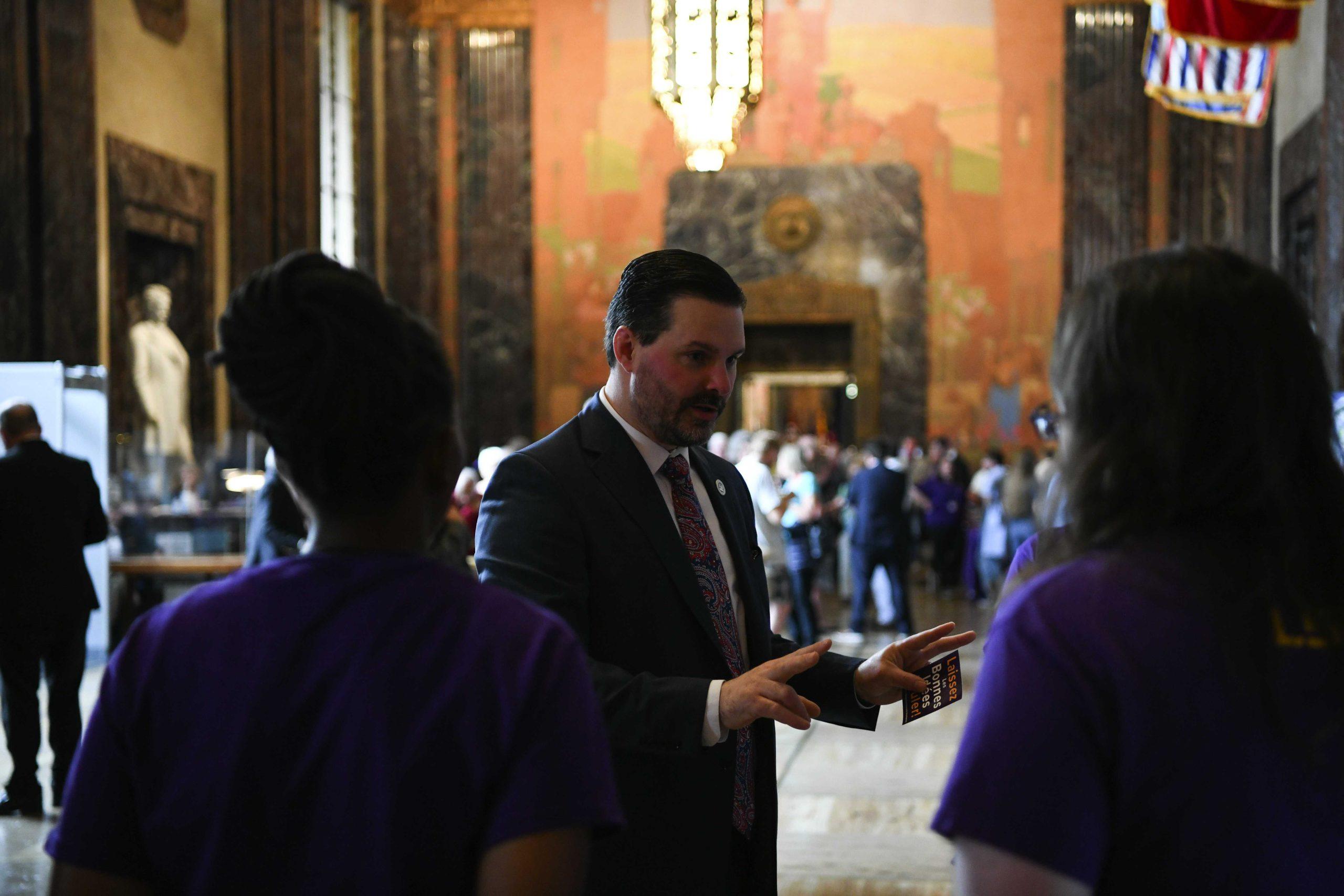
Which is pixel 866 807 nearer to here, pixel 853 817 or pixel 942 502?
pixel 853 817

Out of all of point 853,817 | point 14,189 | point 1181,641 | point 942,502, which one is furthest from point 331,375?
point 942,502

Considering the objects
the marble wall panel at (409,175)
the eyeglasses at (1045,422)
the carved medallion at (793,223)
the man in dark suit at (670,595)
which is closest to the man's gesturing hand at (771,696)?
the man in dark suit at (670,595)

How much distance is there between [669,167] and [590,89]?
5.47 feet

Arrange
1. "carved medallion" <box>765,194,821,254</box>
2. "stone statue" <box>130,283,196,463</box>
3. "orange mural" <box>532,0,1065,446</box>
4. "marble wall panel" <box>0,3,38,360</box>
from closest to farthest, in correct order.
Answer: "marble wall panel" <box>0,3,38,360</box> → "stone statue" <box>130,283,196,463</box> → "orange mural" <box>532,0,1065,446</box> → "carved medallion" <box>765,194,821,254</box>

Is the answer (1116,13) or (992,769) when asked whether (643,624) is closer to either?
(992,769)

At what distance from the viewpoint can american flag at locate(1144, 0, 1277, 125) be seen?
969cm

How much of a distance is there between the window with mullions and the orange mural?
2.61 m

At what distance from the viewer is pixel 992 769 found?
118 centimetres

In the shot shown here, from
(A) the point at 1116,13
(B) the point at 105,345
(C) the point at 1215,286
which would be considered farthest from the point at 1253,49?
(B) the point at 105,345

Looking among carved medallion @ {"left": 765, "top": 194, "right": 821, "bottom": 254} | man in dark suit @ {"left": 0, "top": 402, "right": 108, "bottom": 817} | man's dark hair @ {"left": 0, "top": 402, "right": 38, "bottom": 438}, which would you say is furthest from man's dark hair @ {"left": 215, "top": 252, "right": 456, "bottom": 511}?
carved medallion @ {"left": 765, "top": 194, "right": 821, "bottom": 254}

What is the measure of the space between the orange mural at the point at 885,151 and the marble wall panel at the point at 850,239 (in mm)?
184

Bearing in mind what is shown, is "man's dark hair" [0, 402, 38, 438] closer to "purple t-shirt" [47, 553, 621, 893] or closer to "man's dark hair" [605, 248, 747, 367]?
"man's dark hair" [605, 248, 747, 367]

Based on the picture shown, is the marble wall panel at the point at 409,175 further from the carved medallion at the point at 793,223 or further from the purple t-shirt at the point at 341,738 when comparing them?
the purple t-shirt at the point at 341,738

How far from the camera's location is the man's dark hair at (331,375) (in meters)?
1.28
